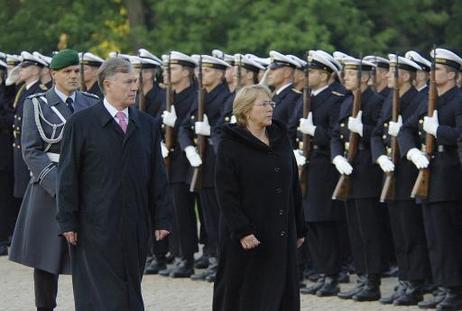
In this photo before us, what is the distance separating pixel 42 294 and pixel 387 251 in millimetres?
4597

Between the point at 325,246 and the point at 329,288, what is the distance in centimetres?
40

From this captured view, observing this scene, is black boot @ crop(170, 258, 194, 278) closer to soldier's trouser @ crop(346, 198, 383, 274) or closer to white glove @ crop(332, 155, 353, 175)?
soldier's trouser @ crop(346, 198, 383, 274)

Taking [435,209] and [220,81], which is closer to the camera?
[435,209]

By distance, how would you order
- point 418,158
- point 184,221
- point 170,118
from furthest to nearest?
point 184,221 < point 170,118 < point 418,158

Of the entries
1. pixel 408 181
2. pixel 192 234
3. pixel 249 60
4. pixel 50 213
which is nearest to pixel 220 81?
pixel 249 60

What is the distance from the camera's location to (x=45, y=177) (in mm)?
11570

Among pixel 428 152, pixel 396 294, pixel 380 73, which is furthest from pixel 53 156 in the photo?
pixel 380 73

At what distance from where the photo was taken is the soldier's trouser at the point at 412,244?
46.2 feet

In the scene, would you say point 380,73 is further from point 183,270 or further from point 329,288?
point 183,270

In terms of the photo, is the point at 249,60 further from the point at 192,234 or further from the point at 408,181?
the point at 408,181

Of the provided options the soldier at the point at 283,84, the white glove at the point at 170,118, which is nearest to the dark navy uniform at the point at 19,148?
the white glove at the point at 170,118

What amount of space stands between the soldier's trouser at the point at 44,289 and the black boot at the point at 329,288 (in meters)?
3.43

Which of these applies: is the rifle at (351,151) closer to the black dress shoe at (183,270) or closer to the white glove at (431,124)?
the white glove at (431,124)

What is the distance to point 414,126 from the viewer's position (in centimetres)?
1375
